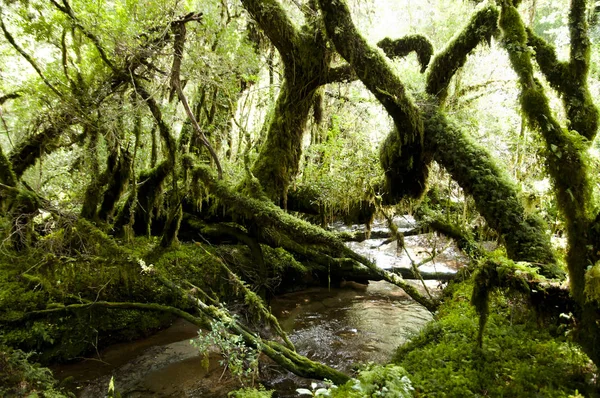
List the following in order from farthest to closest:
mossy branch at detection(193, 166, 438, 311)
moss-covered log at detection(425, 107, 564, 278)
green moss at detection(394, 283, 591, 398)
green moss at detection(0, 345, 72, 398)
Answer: mossy branch at detection(193, 166, 438, 311) < moss-covered log at detection(425, 107, 564, 278) < green moss at detection(0, 345, 72, 398) < green moss at detection(394, 283, 591, 398)

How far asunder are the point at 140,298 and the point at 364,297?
6.07m

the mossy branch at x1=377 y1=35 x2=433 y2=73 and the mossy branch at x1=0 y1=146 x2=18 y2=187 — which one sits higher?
the mossy branch at x1=377 y1=35 x2=433 y2=73

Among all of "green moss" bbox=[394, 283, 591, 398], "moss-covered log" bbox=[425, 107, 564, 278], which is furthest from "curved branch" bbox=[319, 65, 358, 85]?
"green moss" bbox=[394, 283, 591, 398]

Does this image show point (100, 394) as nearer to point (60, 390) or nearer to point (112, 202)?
point (60, 390)

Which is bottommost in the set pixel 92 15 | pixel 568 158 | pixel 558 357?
pixel 558 357

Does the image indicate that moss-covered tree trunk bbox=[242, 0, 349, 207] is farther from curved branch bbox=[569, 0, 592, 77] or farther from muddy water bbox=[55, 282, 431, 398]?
curved branch bbox=[569, 0, 592, 77]

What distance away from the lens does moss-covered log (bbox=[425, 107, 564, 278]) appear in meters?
4.92

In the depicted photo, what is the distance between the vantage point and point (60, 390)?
514cm

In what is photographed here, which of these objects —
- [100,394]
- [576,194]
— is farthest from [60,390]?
[576,194]

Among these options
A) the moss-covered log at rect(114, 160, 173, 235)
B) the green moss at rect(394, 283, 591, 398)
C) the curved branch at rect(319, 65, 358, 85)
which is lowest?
the green moss at rect(394, 283, 591, 398)

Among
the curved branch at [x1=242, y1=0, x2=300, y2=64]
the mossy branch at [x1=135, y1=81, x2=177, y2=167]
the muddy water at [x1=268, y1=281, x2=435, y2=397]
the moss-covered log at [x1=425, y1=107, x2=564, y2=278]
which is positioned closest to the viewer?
the moss-covered log at [x1=425, y1=107, x2=564, y2=278]

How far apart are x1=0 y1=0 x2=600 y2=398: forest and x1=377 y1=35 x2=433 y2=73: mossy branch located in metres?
0.04

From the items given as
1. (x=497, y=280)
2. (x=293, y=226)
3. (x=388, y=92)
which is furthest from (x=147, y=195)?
(x=497, y=280)

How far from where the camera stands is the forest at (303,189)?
4.09m
